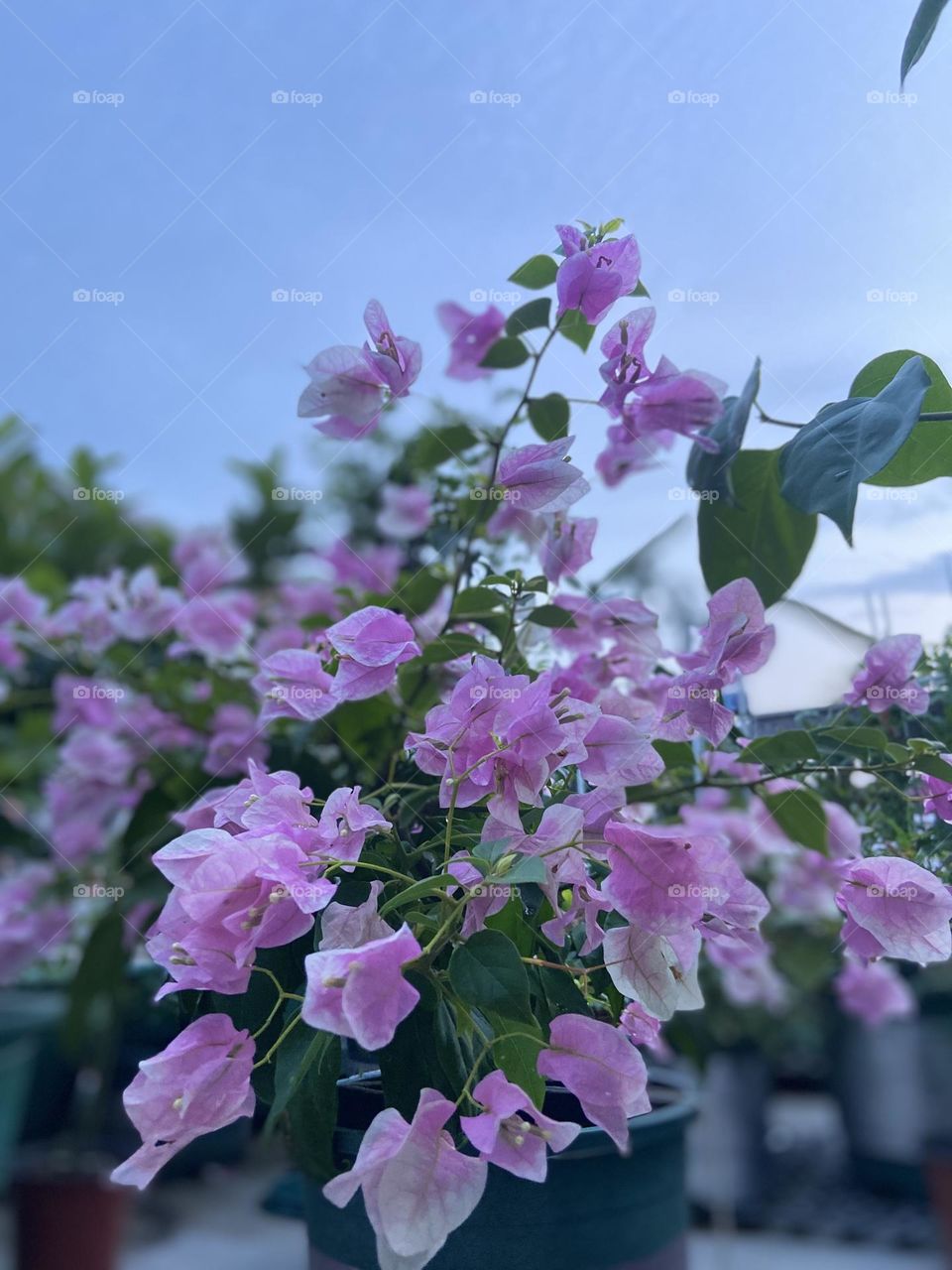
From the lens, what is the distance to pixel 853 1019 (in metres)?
1.52

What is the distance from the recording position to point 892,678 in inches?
17.5

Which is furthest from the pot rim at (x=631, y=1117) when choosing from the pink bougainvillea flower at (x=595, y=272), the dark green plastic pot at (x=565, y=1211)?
the pink bougainvillea flower at (x=595, y=272)

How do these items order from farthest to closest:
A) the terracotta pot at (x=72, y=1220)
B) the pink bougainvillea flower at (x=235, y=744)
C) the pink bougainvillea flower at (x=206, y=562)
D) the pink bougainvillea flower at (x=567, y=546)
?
the terracotta pot at (x=72, y=1220)
the pink bougainvillea flower at (x=206, y=562)
the pink bougainvillea flower at (x=235, y=744)
the pink bougainvillea flower at (x=567, y=546)

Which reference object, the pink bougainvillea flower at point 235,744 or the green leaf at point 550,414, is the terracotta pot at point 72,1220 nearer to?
the pink bougainvillea flower at point 235,744

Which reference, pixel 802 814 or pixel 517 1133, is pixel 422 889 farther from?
pixel 802 814

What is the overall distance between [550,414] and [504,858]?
0.29 meters

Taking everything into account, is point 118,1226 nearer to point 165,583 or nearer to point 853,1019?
point 165,583

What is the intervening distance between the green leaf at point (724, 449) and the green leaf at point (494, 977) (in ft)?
0.92

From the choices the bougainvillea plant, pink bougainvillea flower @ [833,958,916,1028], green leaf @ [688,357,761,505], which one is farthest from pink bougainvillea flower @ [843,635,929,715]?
pink bougainvillea flower @ [833,958,916,1028]

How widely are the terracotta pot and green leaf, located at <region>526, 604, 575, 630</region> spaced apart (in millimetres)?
938

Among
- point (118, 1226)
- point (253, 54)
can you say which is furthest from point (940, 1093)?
point (253, 54)

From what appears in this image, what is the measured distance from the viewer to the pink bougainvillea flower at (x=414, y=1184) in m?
0.27

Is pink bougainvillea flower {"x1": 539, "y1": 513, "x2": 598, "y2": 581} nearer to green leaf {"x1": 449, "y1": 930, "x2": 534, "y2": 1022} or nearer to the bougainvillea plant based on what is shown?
the bougainvillea plant

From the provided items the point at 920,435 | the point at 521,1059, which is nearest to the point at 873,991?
the point at 920,435
